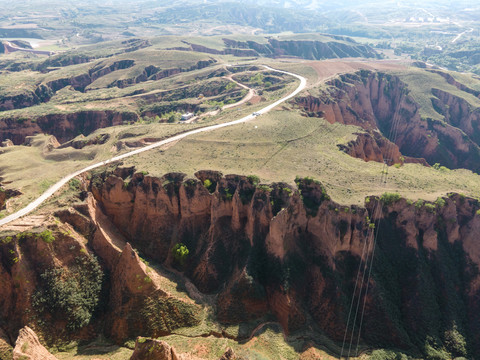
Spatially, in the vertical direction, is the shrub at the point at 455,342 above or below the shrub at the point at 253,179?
below

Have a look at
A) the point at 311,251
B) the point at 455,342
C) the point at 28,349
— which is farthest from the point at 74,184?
the point at 455,342

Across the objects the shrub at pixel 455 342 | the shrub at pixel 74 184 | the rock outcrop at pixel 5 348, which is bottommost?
the shrub at pixel 455 342

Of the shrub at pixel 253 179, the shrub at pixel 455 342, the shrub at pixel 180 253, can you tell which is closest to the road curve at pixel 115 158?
the shrub at pixel 180 253

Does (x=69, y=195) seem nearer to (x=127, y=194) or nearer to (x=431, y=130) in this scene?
(x=127, y=194)

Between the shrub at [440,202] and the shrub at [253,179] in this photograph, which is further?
the shrub at [253,179]

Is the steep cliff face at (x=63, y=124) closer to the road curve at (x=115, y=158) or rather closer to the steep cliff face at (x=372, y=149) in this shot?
the road curve at (x=115, y=158)

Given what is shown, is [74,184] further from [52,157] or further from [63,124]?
[63,124]

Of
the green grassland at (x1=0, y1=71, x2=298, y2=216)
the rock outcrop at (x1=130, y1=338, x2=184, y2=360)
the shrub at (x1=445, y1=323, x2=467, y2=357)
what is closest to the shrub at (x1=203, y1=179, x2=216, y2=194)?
the green grassland at (x1=0, y1=71, x2=298, y2=216)

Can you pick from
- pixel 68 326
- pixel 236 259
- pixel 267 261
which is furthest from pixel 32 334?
pixel 267 261
